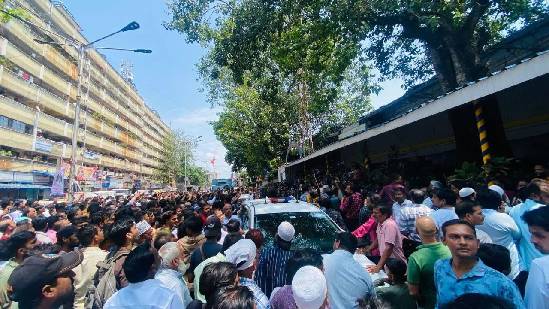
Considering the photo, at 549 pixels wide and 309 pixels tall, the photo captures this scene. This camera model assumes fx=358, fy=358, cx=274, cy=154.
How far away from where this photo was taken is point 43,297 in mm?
2512

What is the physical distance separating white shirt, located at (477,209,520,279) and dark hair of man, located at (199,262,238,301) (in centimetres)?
274

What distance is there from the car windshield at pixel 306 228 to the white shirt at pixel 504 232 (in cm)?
211

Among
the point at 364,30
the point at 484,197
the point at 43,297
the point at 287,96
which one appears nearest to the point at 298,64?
the point at 364,30

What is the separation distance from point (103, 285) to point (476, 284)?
3.11 meters

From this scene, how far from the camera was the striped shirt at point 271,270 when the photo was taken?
3557 mm

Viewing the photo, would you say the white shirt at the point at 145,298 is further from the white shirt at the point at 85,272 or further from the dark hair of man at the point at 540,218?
the dark hair of man at the point at 540,218

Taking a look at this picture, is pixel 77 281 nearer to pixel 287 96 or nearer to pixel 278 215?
pixel 278 215

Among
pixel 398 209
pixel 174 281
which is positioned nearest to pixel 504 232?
pixel 398 209

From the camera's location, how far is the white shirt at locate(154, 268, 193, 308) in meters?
2.89

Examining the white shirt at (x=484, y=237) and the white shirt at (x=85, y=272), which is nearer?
the white shirt at (x=484, y=237)

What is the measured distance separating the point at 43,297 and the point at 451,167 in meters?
11.3

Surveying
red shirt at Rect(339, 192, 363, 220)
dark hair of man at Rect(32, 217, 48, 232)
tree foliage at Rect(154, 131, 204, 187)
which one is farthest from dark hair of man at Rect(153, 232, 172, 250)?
tree foliage at Rect(154, 131, 204, 187)

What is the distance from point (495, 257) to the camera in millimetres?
2832

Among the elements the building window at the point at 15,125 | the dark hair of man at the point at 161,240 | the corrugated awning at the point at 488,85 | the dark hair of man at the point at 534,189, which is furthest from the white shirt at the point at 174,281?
the building window at the point at 15,125
